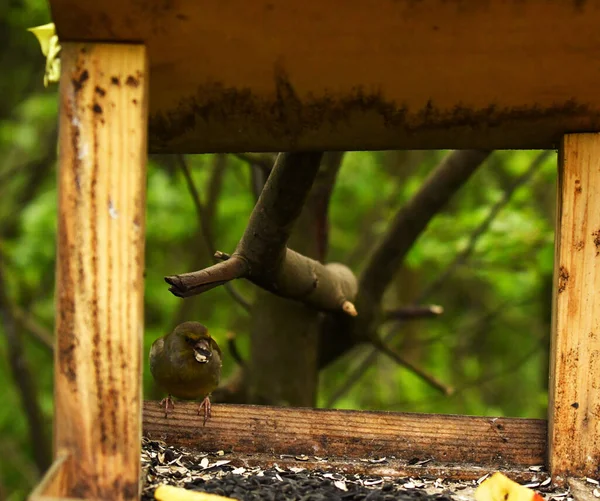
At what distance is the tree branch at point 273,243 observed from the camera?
2.11m

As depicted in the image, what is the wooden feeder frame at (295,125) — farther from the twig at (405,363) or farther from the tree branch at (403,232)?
the twig at (405,363)

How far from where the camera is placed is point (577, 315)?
6.81 feet

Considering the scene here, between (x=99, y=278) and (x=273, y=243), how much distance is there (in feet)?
3.01

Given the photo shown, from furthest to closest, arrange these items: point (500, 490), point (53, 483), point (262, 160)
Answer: point (262, 160), point (500, 490), point (53, 483)

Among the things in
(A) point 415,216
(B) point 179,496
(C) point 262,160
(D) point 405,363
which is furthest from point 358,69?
(D) point 405,363

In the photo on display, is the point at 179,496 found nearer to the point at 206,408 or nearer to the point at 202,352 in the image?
the point at 206,408

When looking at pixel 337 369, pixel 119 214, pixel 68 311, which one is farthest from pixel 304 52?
pixel 337 369

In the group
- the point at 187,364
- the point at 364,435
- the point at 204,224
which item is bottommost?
Result: the point at 364,435

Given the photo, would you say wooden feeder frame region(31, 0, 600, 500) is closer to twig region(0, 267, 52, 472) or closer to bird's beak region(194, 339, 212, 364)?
bird's beak region(194, 339, 212, 364)

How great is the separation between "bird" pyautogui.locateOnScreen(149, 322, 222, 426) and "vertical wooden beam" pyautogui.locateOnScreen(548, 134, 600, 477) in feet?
4.44

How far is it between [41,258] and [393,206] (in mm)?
2826

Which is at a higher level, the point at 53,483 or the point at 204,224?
the point at 204,224

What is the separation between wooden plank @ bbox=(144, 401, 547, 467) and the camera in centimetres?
219

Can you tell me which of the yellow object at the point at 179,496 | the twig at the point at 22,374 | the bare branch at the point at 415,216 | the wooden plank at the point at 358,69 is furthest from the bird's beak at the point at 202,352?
the twig at the point at 22,374
